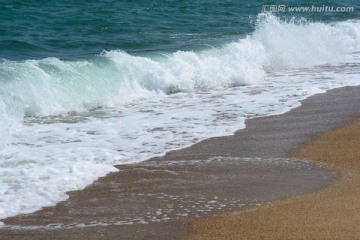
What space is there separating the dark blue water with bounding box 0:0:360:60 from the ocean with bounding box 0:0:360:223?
0.10 feet

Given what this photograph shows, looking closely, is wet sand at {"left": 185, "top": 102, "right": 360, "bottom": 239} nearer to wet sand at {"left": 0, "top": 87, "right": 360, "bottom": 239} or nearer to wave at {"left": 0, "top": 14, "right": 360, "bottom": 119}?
wet sand at {"left": 0, "top": 87, "right": 360, "bottom": 239}

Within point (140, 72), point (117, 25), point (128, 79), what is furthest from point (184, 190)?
point (117, 25)

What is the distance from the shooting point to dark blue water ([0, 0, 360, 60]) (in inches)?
619

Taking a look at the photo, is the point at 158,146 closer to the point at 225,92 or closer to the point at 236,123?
the point at 236,123

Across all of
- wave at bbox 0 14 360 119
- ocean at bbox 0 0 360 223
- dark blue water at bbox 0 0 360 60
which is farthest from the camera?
dark blue water at bbox 0 0 360 60

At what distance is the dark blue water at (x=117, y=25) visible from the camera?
15.7 m

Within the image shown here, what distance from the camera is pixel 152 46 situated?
1622 cm

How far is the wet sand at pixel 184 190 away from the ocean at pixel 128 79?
27 centimetres

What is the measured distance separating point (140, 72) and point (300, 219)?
7.49m

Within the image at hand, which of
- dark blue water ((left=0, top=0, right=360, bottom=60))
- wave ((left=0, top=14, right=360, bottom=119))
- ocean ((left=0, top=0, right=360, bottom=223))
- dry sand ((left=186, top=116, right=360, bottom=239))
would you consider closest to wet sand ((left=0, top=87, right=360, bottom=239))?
dry sand ((left=186, top=116, right=360, bottom=239))

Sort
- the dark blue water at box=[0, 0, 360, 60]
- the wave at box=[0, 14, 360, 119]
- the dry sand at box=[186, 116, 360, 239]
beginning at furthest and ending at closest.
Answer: the dark blue water at box=[0, 0, 360, 60]
the wave at box=[0, 14, 360, 119]
the dry sand at box=[186, 116, 360, 239]

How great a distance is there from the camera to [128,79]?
12430 millimetres

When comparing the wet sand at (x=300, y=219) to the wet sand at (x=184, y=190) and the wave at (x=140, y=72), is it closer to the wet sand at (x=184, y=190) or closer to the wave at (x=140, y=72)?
the wet sand at (x=184, y=190)

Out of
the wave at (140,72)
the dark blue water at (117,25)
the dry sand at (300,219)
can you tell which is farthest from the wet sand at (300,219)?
the dark blue water at (117,25)
